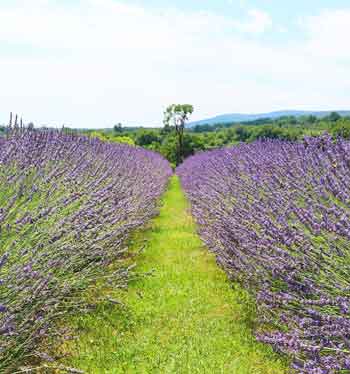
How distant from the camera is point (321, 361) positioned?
7.00 feet

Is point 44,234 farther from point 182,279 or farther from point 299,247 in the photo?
point 182,279

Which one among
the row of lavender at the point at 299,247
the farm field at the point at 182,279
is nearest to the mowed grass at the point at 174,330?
the farm field at the point at 182,279

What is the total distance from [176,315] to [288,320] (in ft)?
5.14

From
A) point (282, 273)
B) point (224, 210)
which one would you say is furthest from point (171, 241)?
point (282, 273)

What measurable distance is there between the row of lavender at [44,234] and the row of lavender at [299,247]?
3.38 feet

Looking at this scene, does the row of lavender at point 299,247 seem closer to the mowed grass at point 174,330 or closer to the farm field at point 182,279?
the farm field at point 182,279

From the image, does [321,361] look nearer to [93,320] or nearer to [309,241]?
[309,241]

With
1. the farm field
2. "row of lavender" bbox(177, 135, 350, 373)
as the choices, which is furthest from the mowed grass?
"row of lavender" bbox(177, 135, 350, 373)

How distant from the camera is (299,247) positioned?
8.82 ft

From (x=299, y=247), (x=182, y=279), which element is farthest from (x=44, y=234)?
(x=182, y=279)

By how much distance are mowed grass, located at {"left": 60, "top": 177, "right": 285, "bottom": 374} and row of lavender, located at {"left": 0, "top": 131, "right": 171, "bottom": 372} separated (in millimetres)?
311

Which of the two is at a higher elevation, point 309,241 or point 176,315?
point 309,241

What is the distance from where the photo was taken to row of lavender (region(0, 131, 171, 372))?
2.34m

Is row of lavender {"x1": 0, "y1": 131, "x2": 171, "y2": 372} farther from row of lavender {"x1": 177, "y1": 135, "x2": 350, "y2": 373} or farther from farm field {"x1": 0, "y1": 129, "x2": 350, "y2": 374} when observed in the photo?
row of lavender {"x1": 177, "y1": 135, "x2": 350, "y2": 373}
